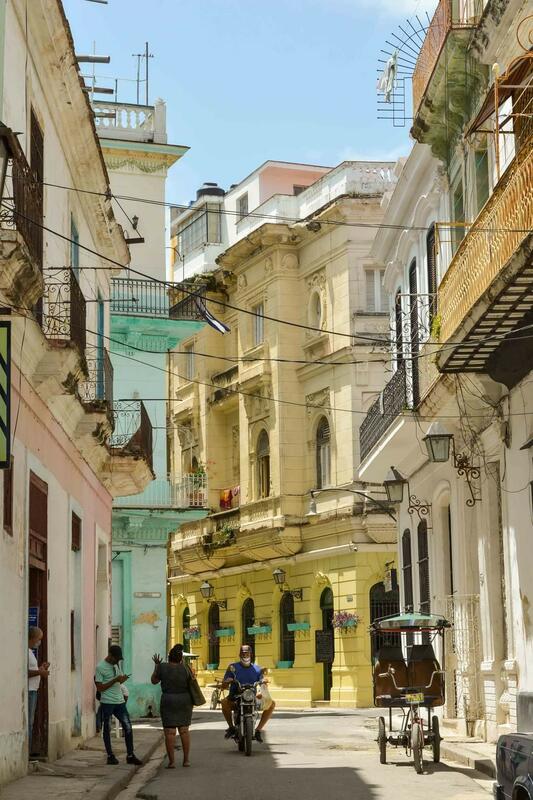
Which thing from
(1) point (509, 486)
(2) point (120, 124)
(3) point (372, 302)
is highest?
(2) point (120, 124)

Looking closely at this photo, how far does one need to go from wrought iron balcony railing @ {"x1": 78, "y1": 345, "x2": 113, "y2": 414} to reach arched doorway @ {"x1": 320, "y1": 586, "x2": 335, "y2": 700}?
1717 centimetres

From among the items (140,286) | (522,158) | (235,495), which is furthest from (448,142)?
(235,495)

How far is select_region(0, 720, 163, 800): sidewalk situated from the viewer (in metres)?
12.3

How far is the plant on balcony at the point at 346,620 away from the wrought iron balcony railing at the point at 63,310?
19.9 m

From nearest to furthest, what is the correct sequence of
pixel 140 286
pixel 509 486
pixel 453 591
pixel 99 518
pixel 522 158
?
pixel 522 158
pixel 509 486
pixel 453 591
pixel 99 518
pixel 140 286

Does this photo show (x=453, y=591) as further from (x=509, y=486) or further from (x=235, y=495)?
(x=235, y=495)

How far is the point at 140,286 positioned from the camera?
29.1 metres

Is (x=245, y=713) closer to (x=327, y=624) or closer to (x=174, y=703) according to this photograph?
(x=174, y=703)

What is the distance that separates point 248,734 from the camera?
57.2 ft

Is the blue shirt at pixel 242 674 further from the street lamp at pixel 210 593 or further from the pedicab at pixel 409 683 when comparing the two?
the street lamp at pixel 210 593

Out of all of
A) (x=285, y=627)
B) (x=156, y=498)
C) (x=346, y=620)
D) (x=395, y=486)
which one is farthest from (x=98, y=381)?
(x=285, y=627)

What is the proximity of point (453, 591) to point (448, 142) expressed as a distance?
6.93 meters

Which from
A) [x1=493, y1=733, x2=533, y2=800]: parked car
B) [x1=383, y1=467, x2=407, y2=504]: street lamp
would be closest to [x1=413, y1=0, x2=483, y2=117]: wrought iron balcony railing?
[x1=383, y1=467, x2=407, y2=504]: street lamp

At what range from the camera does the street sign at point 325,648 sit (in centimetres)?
3662
